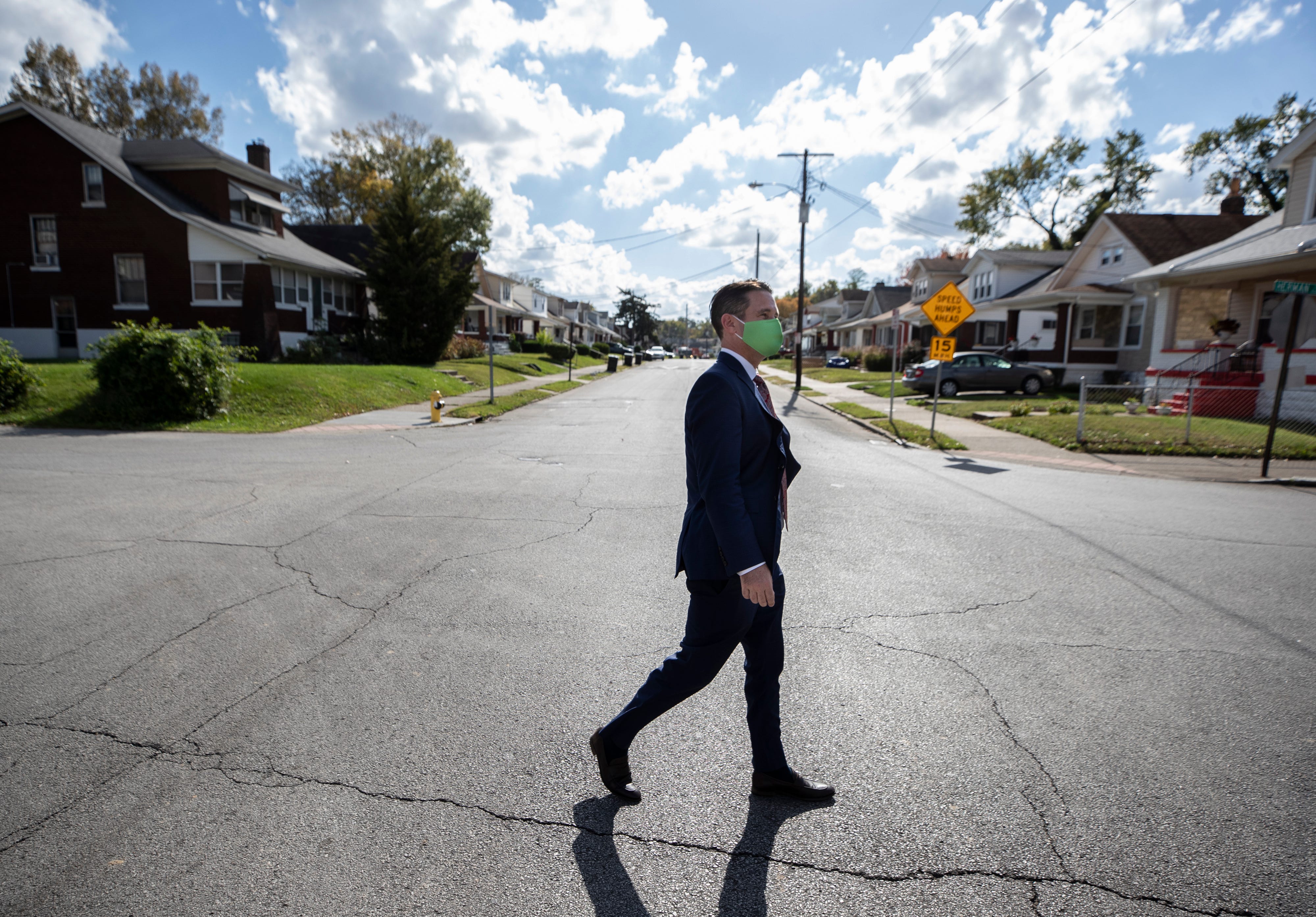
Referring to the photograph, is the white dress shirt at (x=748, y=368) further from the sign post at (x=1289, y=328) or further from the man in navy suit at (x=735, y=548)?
the sign post at (x=1289, y=328)

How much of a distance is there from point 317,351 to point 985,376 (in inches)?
963

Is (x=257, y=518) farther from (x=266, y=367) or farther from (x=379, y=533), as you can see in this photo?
(x=266, y=367)

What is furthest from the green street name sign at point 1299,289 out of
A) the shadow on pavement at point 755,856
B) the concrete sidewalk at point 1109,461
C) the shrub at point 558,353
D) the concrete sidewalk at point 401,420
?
the shrub at point 558,353

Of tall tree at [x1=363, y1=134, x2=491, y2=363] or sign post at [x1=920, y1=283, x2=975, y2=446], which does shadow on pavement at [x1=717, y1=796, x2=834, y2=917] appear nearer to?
sign post at [x1=920, y1=283, x2=975, y2=446]

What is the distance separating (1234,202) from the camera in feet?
102

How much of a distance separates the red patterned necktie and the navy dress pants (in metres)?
0.25

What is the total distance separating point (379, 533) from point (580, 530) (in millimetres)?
1844

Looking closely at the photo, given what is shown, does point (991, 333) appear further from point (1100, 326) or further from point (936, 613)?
point (936, 613)

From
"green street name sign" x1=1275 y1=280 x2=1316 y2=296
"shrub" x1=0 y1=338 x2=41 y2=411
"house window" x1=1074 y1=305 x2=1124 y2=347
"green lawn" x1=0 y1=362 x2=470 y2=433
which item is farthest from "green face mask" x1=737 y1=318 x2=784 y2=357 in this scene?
"house window" x1=1074 y1=305 x2=1124 y2=347

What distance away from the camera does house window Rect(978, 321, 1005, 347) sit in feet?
122

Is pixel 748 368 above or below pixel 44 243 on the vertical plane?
below

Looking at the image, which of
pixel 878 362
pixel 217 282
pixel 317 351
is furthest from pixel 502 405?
pixel 878 362

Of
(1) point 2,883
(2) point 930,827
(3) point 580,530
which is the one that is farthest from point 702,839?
(3) point 580,530

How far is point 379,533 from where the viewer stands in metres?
6.72
